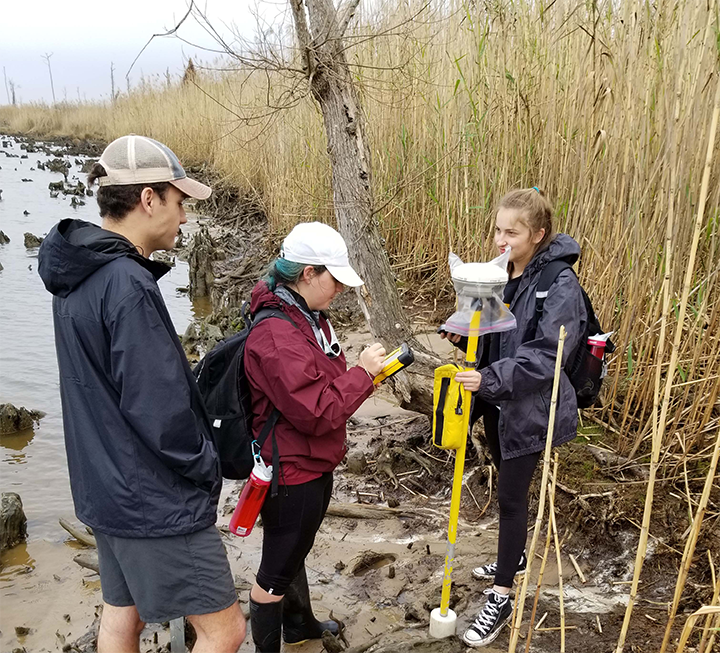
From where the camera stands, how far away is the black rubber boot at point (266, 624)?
219cm

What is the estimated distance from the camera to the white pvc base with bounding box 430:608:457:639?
2348 millimetres

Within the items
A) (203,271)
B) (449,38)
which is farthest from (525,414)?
(203,271)

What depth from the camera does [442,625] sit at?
2346mm

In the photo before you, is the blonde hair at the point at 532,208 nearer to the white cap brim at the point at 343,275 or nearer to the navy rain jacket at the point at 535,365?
the navy rain jacket at the point at 535,365

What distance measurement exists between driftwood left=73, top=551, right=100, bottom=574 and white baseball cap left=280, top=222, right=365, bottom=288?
7.52ft

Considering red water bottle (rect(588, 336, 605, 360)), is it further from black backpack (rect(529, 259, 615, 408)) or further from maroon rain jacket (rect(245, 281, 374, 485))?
maroon rain jacket (rect(245, 281, 374, 485))

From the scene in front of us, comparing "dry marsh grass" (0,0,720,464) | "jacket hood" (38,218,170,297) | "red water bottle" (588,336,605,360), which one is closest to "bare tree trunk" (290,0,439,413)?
"dry marsh grass" (0,0,720,464)

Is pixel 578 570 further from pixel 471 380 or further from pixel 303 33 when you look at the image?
pixel 303 33

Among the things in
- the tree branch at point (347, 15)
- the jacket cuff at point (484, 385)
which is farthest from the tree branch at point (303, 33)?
the jacket cuff at point (484, 385)

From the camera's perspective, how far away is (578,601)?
100 inches

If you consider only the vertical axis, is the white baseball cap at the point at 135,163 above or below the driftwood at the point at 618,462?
above

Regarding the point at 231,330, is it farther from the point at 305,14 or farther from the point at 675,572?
the point at 675,572

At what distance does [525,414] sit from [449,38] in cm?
396

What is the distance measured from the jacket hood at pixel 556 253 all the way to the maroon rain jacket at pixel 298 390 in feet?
2.45
